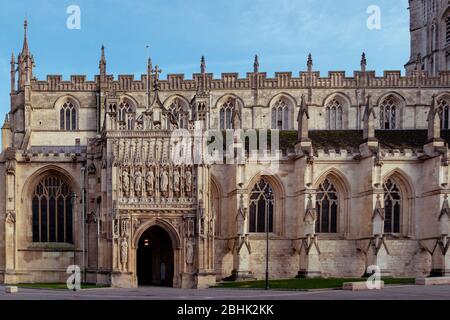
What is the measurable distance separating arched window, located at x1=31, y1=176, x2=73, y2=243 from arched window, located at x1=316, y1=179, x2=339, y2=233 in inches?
675

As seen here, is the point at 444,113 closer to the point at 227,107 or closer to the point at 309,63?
the point at 309,63

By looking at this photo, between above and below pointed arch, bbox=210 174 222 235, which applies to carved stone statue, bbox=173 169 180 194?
above

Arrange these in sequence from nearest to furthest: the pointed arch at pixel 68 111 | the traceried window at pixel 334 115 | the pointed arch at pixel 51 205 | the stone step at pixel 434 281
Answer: the stone step at pixel 434 281, the pointed arch at pixel 51 205, the traceried window at pixel 334 115, the pointed arch at pixel 68 111

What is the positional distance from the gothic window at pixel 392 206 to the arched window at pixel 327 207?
3.48 m

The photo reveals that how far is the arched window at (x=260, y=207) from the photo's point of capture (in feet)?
149

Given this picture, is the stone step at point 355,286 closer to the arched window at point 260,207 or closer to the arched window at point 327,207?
the arched window at point 327,207

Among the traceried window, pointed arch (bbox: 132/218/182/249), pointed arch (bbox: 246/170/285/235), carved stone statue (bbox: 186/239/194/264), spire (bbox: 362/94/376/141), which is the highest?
the traceried window

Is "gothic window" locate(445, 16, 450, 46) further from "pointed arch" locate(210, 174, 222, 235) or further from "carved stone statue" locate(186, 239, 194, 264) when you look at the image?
"carved stone statue" locate(186, 239, 194, 264)

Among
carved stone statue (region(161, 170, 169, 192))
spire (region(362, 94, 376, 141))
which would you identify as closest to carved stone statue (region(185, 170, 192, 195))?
carved stone statue (region(161, 170, 169, 192))

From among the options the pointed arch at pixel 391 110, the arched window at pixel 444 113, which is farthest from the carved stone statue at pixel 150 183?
the arched window at pixel 444 113

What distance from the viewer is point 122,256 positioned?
37.1 metres

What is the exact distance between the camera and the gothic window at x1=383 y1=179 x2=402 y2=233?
45.4 meters
